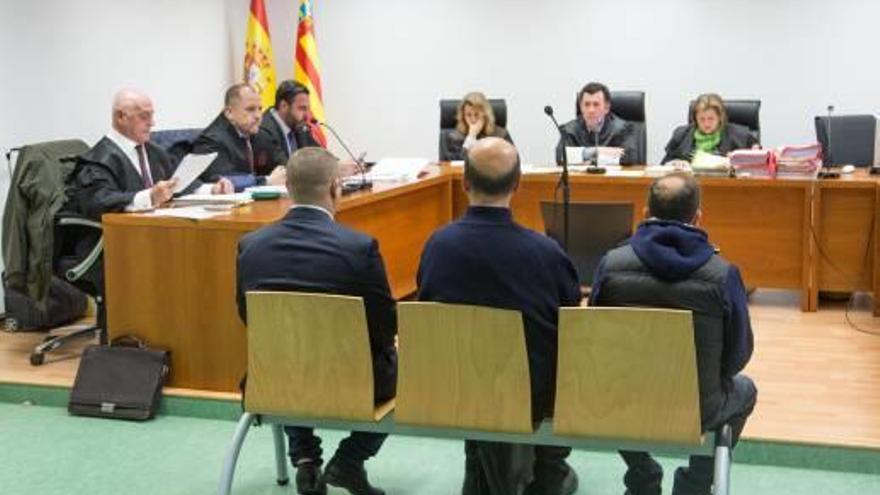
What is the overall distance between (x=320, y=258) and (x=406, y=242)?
268 cm

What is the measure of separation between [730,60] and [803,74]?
485 mm

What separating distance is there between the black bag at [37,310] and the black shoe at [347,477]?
2510 mm

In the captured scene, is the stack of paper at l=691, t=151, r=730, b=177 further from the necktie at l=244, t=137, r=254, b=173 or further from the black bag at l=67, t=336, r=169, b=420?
the black bag at l=67, t=336, r=169, b=420

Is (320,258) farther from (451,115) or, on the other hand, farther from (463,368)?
(451,115)

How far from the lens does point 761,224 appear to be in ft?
18.6

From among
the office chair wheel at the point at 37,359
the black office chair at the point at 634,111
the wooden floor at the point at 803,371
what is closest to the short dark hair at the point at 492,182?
the wooden floor at the point at 803,371

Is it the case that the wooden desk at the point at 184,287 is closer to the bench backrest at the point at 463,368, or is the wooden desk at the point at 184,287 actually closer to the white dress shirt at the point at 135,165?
the white dress shirt at the point at 135,165

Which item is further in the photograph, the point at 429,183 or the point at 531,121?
the point at 531,121

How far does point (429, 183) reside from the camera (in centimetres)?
588

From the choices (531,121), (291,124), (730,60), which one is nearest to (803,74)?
(730,60)

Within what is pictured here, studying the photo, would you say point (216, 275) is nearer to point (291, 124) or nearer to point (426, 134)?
point (291, 124)

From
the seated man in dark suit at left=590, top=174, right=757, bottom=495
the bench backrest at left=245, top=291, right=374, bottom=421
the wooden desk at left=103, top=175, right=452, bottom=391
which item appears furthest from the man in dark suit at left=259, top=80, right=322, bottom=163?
the seated man in dark suit at left=590, top=174, right=757, bottom=495

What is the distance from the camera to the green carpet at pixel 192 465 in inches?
140

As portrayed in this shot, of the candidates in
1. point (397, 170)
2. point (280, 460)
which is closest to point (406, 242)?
point (397, 170)
